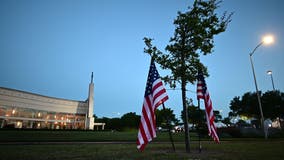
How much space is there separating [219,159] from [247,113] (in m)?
41.5

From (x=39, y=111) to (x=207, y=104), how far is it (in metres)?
68.5

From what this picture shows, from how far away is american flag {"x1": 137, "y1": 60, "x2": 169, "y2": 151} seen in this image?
747 centimetres

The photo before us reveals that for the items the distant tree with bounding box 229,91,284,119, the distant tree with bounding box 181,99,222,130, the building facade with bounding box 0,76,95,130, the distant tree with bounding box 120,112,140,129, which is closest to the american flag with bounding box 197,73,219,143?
the distant tree with bounding box 181,99,222,130

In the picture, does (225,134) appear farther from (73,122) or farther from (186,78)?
(73,122)

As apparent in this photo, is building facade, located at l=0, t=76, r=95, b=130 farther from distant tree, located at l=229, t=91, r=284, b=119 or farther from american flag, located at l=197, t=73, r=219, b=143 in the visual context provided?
distant tree, located at l=229, t=91, r=284, b=119

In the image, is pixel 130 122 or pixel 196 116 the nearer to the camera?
pixel 196 116

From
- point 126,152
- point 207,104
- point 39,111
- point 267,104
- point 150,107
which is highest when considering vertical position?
point 39,111

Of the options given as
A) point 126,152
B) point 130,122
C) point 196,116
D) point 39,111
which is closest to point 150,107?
point 126,152

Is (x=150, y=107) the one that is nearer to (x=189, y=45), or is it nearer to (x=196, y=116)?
(x=189, y=45)

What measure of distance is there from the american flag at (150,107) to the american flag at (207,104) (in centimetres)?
271

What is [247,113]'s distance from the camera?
43906mm

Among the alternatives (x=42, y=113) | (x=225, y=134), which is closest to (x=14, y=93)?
(x=42, y=113)

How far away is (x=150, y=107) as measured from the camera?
7957 mm

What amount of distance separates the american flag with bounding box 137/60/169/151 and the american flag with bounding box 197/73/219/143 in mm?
2706
